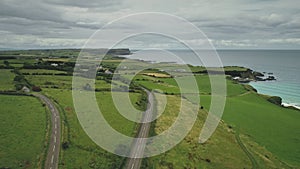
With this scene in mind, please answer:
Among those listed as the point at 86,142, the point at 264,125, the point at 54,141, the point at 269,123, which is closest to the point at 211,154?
the point at 86,142

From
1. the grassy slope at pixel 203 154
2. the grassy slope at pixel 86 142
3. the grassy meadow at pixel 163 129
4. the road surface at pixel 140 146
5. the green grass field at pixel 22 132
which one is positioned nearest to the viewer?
the green grass field at pixel 22 132

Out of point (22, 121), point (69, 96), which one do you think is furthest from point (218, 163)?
point (69, 96)

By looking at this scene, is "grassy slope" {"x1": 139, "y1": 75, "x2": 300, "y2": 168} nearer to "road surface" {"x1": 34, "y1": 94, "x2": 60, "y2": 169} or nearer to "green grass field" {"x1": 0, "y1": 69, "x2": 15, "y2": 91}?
"road surface" {"x1": 34, "y1": 94, "x2": 60, "y2": 169}

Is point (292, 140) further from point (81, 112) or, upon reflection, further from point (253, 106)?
point (81, 112)

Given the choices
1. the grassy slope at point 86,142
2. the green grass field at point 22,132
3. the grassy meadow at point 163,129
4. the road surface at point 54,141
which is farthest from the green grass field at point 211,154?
the green grass field at point 22,132

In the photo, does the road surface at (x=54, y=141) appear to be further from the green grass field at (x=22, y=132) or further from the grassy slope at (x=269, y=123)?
the grassy slope at (x=269, y=123)

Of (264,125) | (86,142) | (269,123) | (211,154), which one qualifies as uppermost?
(86,142)

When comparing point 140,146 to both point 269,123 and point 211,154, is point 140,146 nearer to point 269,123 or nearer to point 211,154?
Result: point 211,154

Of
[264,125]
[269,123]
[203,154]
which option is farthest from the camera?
[269,123]

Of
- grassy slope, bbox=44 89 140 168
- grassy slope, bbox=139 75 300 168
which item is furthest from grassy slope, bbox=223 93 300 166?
grassy slope, bbox=44 89 140 168
